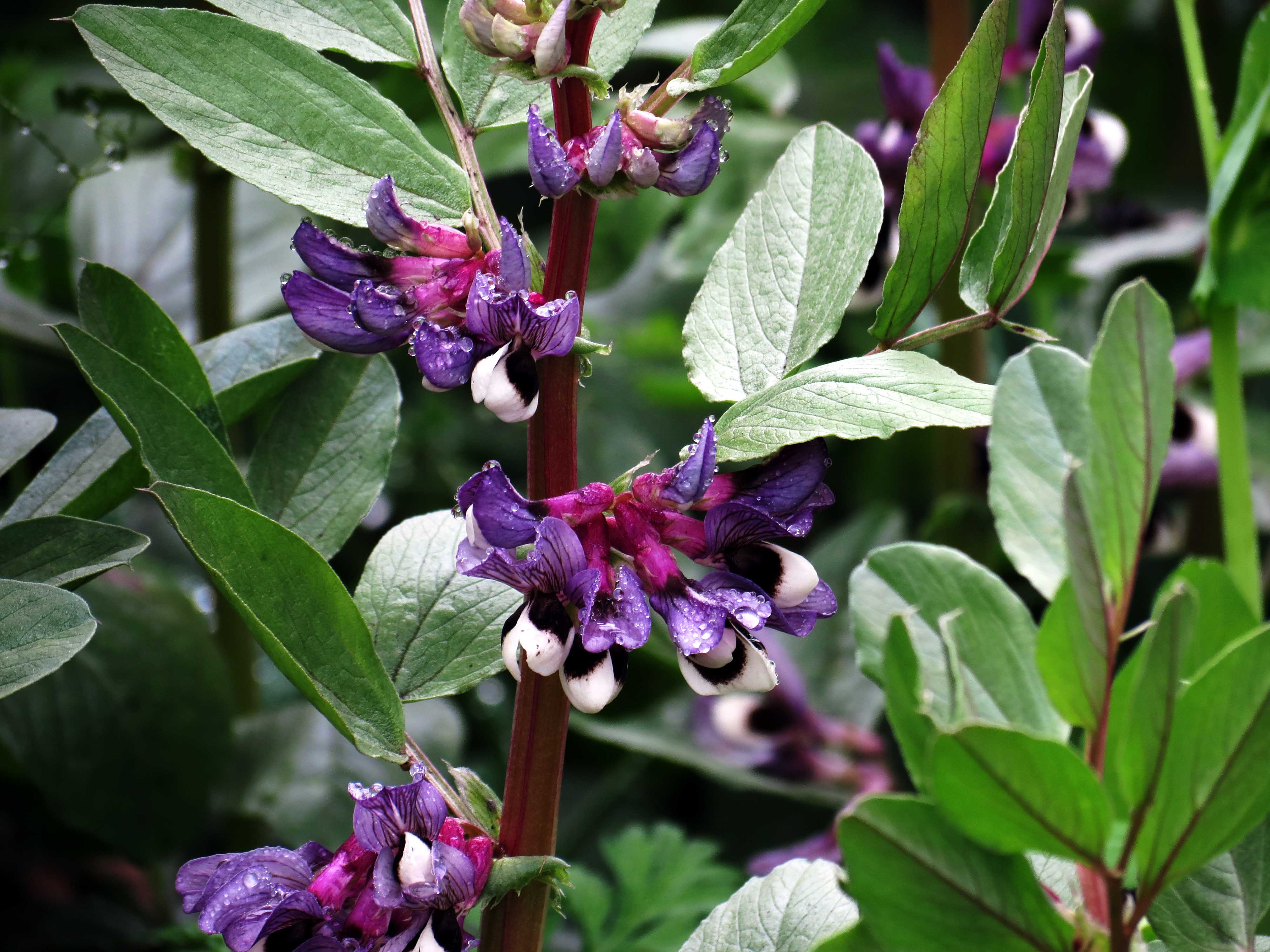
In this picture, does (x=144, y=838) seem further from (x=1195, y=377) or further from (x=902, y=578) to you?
(x=1195, y=377)

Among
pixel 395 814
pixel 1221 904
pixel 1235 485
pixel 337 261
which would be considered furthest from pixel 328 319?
pixel 1235 485

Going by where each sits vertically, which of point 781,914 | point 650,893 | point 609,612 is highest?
point 609,612

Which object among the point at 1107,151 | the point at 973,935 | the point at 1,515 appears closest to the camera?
the point at 973,935

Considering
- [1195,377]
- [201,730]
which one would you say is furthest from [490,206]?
[1195,377]

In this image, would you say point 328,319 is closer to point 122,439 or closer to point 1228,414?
point 122,439

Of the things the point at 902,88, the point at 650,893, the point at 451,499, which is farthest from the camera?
the point at 451,499

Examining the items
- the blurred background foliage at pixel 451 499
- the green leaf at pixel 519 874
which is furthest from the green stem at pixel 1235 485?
the green leaf at pixel 519 874
